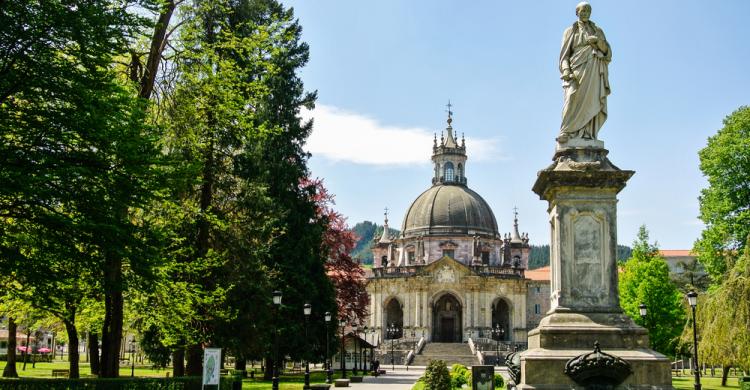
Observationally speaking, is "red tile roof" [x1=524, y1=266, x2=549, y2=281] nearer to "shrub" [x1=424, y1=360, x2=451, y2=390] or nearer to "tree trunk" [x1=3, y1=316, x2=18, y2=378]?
"tree trunk" [x1=3, y1=316, x2=18, y2=378]

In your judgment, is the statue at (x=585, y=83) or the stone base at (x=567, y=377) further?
the statue at (x=585, y=83)

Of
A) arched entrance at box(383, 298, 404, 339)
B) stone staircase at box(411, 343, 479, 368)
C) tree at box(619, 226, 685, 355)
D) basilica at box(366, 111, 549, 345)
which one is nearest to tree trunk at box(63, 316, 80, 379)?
tree at box(619, 226, 685, 355)

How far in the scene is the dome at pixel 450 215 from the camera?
82125 mm

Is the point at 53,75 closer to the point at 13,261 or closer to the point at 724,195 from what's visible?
the point at 13,261

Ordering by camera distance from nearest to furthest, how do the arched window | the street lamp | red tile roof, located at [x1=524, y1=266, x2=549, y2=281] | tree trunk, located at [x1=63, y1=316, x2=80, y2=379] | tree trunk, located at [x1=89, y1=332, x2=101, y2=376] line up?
tree trunk, located at [x1=63, y1=316, x2=80, y2=379]
tree trunk, located at [x1=89, y1=332, x2=101, y2=376]
the street lamp
the arched window
red tile roof, located at [x1=524, y1=266, x2=549, y2=281]

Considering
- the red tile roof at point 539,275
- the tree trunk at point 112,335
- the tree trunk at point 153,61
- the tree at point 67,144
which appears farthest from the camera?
the red tile roof at point 539,275

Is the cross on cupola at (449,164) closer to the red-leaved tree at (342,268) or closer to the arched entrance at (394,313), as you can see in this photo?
the arched entrance at (394,313)

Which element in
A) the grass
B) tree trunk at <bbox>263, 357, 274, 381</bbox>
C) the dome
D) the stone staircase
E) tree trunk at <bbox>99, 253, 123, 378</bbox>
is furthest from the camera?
the dome

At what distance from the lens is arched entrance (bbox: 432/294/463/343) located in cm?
7806

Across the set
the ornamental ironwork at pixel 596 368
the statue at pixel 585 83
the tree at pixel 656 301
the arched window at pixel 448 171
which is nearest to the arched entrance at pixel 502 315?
the arched window at pixel 448 171

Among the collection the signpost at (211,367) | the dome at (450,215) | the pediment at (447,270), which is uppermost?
the dome at (450,215)

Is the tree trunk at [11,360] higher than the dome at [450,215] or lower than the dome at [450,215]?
lower

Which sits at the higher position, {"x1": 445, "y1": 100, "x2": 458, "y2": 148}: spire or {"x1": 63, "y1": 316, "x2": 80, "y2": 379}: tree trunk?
{"x1": 445, "y1": 100, "x2": 458, "y2": 148}: spire

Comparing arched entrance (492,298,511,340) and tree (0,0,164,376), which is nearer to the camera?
tree (0,0,164,376)
